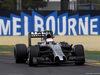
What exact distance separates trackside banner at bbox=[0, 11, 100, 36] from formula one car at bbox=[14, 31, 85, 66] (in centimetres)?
1737

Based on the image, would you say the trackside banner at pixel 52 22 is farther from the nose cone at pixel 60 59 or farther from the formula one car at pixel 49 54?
the nose cone at pixel 60 59

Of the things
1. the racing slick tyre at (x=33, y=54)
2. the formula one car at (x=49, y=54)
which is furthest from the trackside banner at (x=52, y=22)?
the racing slick tyre at (x=33, y=54)

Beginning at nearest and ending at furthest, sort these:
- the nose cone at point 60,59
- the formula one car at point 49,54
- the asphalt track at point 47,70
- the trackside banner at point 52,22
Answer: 1. the asphalt track at point 47,70
2. the nose cone at point 60,59
3. the formula one car at point 49,54
4. the trackside banner at point 52,22

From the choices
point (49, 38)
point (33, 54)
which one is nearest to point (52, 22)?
point (49, 38)

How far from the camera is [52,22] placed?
33.8 m

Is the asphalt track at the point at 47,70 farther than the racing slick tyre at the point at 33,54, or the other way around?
the racing slick tyre at the point at 33,54

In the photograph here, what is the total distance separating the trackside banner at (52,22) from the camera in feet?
110

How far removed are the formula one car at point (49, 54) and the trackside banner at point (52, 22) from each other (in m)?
17.4

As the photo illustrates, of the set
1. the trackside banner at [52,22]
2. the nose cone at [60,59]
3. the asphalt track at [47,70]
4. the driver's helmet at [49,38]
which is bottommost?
the asphalt track at [47,70]

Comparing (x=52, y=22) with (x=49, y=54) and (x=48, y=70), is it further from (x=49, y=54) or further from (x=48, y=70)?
(x=48, y=70)

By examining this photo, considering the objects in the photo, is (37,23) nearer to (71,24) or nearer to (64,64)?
(71,24)

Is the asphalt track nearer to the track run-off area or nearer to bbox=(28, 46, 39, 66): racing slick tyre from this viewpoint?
the track run-off area

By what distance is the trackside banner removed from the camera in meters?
33.5

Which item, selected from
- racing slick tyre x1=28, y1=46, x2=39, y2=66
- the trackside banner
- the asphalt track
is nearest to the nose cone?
the asphalt track
